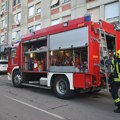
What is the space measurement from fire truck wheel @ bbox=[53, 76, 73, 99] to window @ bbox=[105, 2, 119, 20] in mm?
10555

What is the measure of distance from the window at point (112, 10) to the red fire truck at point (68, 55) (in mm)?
8851

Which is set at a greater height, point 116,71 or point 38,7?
point 38,7

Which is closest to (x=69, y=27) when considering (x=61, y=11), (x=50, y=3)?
(x=61, y=11)

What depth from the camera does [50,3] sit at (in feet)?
84.7

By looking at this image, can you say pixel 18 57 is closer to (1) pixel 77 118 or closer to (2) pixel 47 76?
(2) pixel 47 76

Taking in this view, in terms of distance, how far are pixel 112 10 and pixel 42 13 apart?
34.3 ft

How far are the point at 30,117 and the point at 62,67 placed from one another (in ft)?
10.9

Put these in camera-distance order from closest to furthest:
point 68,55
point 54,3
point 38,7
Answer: point 68,55 → point 54,3 → point 38,7

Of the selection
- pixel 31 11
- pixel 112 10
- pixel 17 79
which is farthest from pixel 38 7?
pixel 17 79

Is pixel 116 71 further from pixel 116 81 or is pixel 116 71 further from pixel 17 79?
pixel 17 79

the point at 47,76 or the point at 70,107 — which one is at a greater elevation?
the point at 47,76

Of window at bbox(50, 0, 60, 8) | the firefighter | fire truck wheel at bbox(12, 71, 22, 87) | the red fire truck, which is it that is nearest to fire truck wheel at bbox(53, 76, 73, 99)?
the red fire truck

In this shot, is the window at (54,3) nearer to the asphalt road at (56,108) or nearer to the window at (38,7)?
the window at (38,7)

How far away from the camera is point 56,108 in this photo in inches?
295
